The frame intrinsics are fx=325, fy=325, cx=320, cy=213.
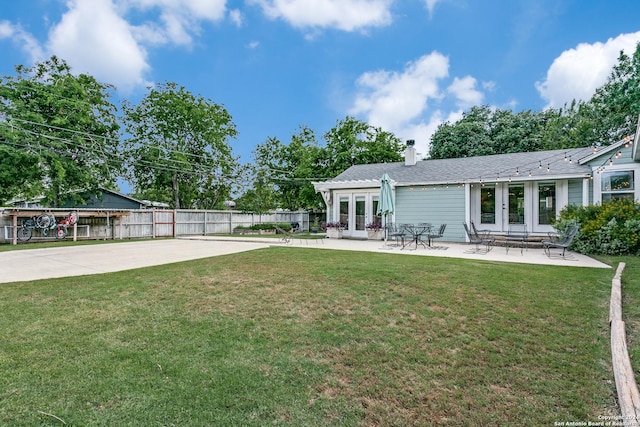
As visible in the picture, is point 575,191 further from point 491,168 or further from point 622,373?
point 622,373

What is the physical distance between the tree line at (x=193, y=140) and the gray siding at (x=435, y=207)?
11.1 metres

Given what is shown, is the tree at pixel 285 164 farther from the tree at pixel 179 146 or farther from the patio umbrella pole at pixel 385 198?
the patio umbrella pole at pixel 385 198

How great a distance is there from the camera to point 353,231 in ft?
48.0

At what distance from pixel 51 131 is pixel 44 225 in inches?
275

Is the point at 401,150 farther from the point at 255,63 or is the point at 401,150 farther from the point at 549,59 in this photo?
the point at 255,63

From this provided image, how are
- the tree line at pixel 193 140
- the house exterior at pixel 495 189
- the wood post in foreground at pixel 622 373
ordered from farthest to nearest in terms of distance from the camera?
the tree line at pixel 193 140 → the house exterior at pixel 495 189 → the wood post in foreground at pixel 622 373

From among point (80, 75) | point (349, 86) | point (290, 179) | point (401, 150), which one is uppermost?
point (80, 75)

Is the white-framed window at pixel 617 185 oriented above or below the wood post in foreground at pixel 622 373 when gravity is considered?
above

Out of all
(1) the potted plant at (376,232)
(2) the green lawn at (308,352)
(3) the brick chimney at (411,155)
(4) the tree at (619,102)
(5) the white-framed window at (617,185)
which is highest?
(4) the tree at (619,102)

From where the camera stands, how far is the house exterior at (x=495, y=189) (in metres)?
10.4

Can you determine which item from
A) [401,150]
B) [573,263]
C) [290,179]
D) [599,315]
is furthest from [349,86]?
[599,315]

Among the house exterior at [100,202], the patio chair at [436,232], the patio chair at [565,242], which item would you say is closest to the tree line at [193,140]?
the house exterior at [100,202]

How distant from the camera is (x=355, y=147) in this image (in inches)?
→ 973

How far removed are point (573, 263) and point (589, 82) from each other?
22.5 metres
